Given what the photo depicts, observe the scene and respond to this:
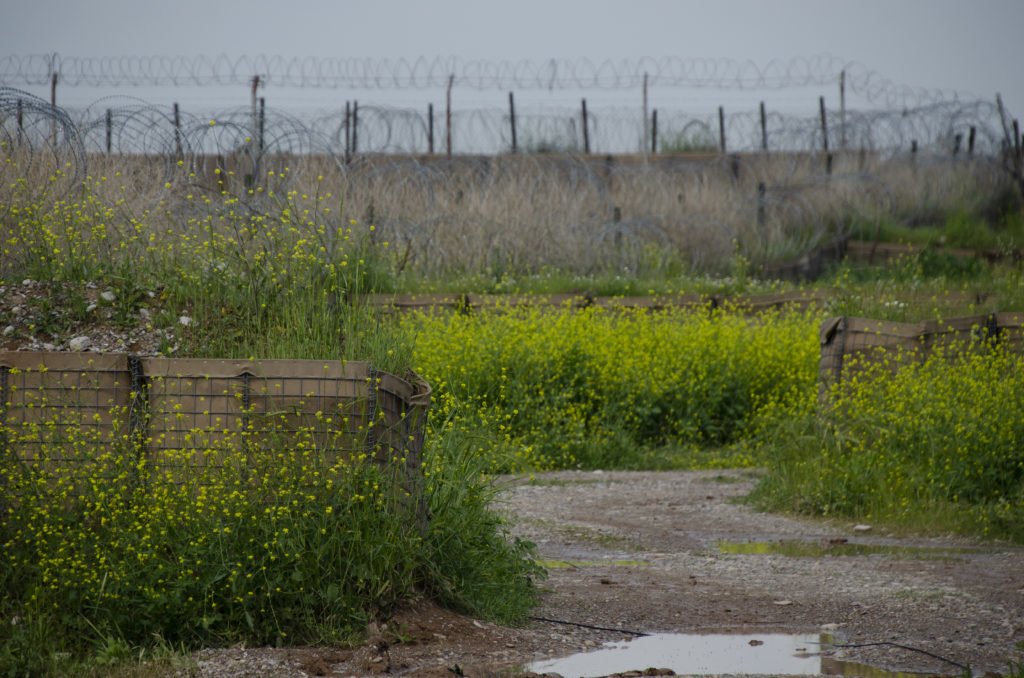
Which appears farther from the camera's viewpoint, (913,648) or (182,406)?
(913,648)

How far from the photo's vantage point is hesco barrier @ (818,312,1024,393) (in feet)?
32.0

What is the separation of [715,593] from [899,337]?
447 cm

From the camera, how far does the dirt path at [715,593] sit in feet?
16.1

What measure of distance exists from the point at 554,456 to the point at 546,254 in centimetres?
662

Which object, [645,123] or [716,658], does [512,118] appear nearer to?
[645,123]

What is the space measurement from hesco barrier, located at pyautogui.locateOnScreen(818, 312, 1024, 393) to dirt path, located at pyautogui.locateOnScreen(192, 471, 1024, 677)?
1.74 metres

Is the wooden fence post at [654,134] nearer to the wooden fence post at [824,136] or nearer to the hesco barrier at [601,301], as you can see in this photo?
the wooden fence post at [824,136]

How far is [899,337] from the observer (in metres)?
10.0

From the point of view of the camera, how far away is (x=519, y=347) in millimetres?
11719

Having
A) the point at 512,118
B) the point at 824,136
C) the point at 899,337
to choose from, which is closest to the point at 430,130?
the point at 512,118

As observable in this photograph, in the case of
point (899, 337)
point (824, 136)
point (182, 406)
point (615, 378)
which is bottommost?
point (615, 378)

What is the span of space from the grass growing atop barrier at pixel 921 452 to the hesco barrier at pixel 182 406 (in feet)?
15.5

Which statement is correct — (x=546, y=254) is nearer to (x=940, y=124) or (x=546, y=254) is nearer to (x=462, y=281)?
(x=462, y=281)

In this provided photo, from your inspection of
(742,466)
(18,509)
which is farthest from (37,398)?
(742,466)
